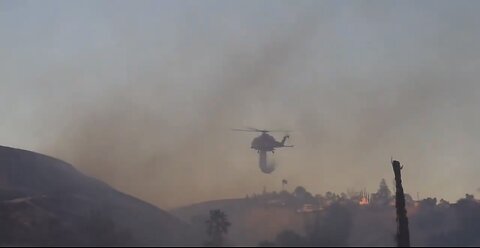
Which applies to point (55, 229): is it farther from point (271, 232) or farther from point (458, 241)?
point (458, 241)

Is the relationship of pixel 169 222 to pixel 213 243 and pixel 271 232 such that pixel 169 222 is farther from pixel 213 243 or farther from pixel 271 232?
pixel 213 243

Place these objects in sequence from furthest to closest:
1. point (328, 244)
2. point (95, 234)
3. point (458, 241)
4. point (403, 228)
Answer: point (458, 241) < point (95, 234) < point (403, 228) < point (328, 244)

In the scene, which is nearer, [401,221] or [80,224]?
[401,221]

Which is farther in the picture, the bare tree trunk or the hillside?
the hillside

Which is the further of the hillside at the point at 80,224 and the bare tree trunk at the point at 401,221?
the hillside at the point at 80,224

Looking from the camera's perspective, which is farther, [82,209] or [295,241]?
[82,209]

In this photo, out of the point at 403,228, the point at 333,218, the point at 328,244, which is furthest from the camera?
the point at 333,218

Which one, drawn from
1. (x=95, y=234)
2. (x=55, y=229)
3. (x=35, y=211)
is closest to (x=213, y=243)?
(x=95, y=234)

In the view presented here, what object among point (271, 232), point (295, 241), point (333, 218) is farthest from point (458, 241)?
point (295, 241)

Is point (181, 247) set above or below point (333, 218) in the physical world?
below
